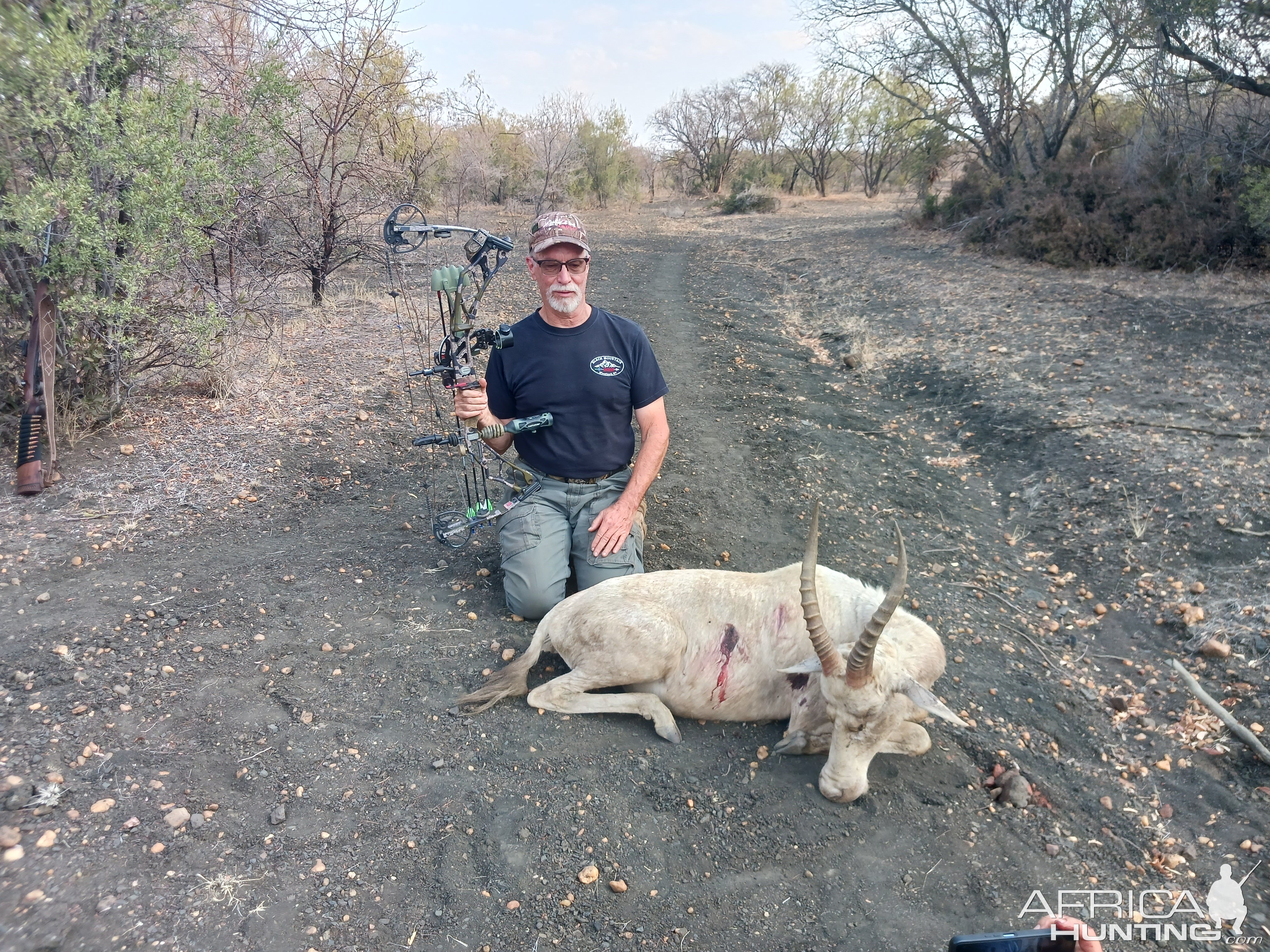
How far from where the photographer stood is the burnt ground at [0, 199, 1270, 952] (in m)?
2.92

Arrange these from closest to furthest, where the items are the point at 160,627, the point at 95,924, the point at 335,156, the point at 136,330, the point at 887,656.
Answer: the point at 95,924
the point at 887,656
the point at 160,627
the point at 136,330
the point at 335,156

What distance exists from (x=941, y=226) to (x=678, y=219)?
548 inches

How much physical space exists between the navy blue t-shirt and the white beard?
0.16 m

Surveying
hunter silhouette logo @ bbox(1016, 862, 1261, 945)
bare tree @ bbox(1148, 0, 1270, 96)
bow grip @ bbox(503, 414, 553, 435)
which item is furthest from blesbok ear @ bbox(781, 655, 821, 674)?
bare tree @ bbox(1148, 0, 1270, 96)

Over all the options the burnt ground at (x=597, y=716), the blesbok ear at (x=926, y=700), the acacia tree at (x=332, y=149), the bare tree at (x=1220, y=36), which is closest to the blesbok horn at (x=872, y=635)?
the blesbok ear at (x=926, y=700)

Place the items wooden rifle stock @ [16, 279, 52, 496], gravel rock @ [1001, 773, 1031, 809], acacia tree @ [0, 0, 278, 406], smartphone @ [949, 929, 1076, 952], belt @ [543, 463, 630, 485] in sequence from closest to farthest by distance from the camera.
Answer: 1. smartphone @ [949, 929, 1076, 952]
2. gravel rock @ [1001, 773, 1031, 809]
3. belt @ [543, 463, 630, 485]
4. acacia tree @ [0, 0, 278, 406]
5. wooden rifle stock @ [16, 279, 52, 496]

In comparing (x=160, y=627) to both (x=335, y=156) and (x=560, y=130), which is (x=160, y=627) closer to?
(x=335, y=156)

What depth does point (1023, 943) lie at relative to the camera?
200cm

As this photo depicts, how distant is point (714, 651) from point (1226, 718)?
2.73 m

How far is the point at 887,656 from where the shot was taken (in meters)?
3.50

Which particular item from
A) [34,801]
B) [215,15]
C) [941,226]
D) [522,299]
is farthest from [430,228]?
[941,226]

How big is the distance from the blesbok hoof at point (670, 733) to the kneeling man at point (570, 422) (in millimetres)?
1126

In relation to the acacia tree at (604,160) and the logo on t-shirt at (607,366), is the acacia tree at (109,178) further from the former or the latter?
the acacia tree at (604,160)

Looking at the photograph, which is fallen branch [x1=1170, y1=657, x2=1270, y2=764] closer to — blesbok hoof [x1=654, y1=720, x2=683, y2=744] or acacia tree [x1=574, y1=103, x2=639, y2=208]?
blesbok hoof [x1=654, y1=720, x2=683, y2=744]
